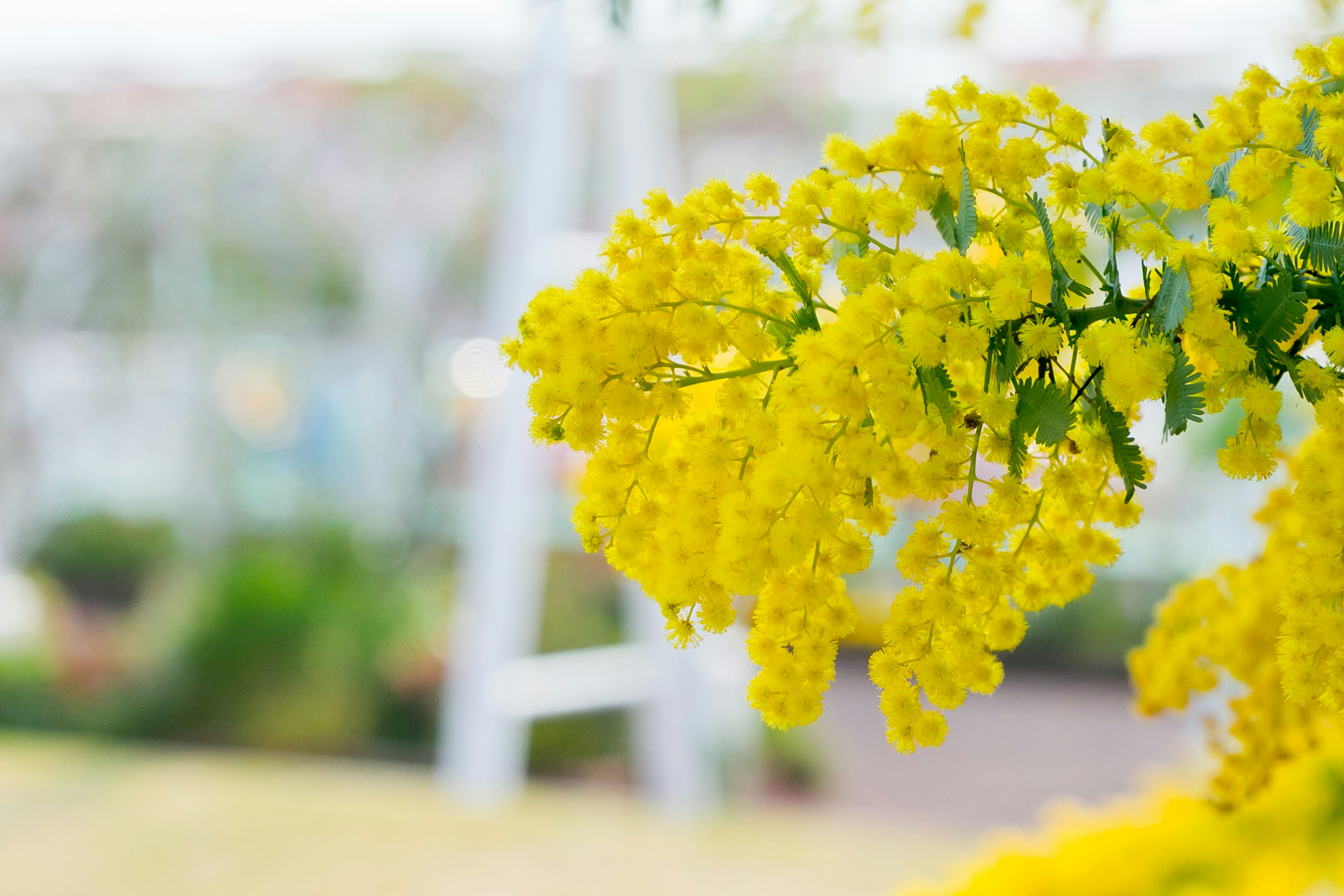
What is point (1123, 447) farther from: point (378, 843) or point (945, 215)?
point (378, 843)

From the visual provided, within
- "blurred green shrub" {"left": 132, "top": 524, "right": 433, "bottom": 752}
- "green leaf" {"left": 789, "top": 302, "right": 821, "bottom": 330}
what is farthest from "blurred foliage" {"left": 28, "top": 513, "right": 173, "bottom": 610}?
"green leaf" {"left": 789, "top": 302, "right": 821, "bottom": 330}

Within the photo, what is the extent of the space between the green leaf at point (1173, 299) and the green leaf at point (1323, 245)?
0.06m

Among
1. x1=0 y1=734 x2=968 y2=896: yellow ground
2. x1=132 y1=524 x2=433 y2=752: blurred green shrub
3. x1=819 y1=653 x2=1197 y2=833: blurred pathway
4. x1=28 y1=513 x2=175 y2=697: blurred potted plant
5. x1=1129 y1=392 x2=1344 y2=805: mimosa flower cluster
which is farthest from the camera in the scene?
x1=28 y1=513 x2=175 y2=697: blurred potted plant

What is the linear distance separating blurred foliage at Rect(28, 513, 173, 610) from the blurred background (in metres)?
0.01

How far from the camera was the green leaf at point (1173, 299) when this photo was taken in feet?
1.29

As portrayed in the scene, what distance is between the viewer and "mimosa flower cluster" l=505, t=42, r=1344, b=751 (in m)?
0.39

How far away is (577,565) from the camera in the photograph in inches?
155

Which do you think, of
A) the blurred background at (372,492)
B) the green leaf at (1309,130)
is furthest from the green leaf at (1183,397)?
the blurred background at (372,492)

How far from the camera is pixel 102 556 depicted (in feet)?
14.7

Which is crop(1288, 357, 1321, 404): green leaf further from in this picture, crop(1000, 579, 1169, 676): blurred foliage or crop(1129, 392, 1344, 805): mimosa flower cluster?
crop(1000, 579, 1169, 676): blurred foliage

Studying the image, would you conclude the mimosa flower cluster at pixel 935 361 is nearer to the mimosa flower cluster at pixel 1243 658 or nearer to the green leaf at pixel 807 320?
the green leaf at pixel 807 320

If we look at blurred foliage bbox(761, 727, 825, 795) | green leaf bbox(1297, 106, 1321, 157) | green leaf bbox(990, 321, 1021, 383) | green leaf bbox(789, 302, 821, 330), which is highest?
blurred foliage bbox(761, 727, 825, 795)

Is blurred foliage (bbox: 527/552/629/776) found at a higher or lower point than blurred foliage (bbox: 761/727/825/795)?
higher

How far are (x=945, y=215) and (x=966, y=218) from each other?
2 cm
